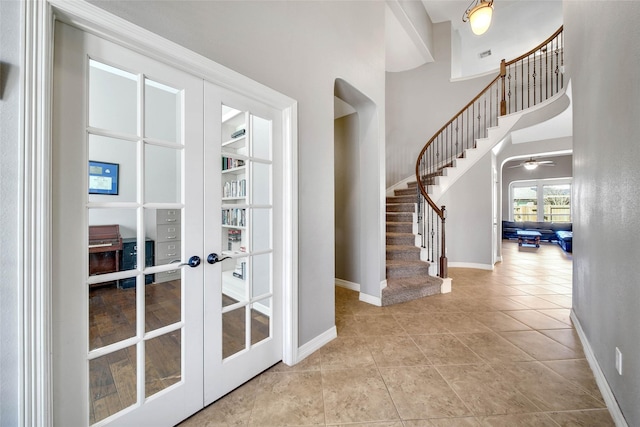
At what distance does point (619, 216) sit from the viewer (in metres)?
1.42

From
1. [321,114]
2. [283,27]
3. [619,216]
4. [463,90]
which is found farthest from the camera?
[463,90]

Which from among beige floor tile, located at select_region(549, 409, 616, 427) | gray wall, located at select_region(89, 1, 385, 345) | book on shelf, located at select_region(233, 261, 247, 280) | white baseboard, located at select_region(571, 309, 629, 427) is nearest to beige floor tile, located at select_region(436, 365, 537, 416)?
beige floor tile, located at select_region(549, 409, 616, 427)

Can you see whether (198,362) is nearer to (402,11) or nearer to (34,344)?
(34,344)

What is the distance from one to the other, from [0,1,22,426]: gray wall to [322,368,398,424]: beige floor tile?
148 cm

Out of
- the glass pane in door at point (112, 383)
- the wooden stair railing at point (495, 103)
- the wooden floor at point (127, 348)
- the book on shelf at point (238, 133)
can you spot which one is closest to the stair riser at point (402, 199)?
the wooden stair railing at point (495, 103)

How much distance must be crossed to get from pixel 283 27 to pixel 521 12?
7431 millimetres

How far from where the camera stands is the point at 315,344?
223cm

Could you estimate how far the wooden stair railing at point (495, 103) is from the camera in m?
5.22

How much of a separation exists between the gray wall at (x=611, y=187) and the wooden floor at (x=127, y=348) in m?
2.46

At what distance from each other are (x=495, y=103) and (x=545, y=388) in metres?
5.95

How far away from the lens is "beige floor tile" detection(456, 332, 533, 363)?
2.09 m

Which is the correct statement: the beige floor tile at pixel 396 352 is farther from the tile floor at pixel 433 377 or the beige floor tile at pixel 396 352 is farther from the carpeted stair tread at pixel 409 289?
the carpeted stair tread at pixel 409 289

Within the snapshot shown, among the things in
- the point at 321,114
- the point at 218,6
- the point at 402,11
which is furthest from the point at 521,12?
the point at 218,6

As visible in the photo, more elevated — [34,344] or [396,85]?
[396,85]
